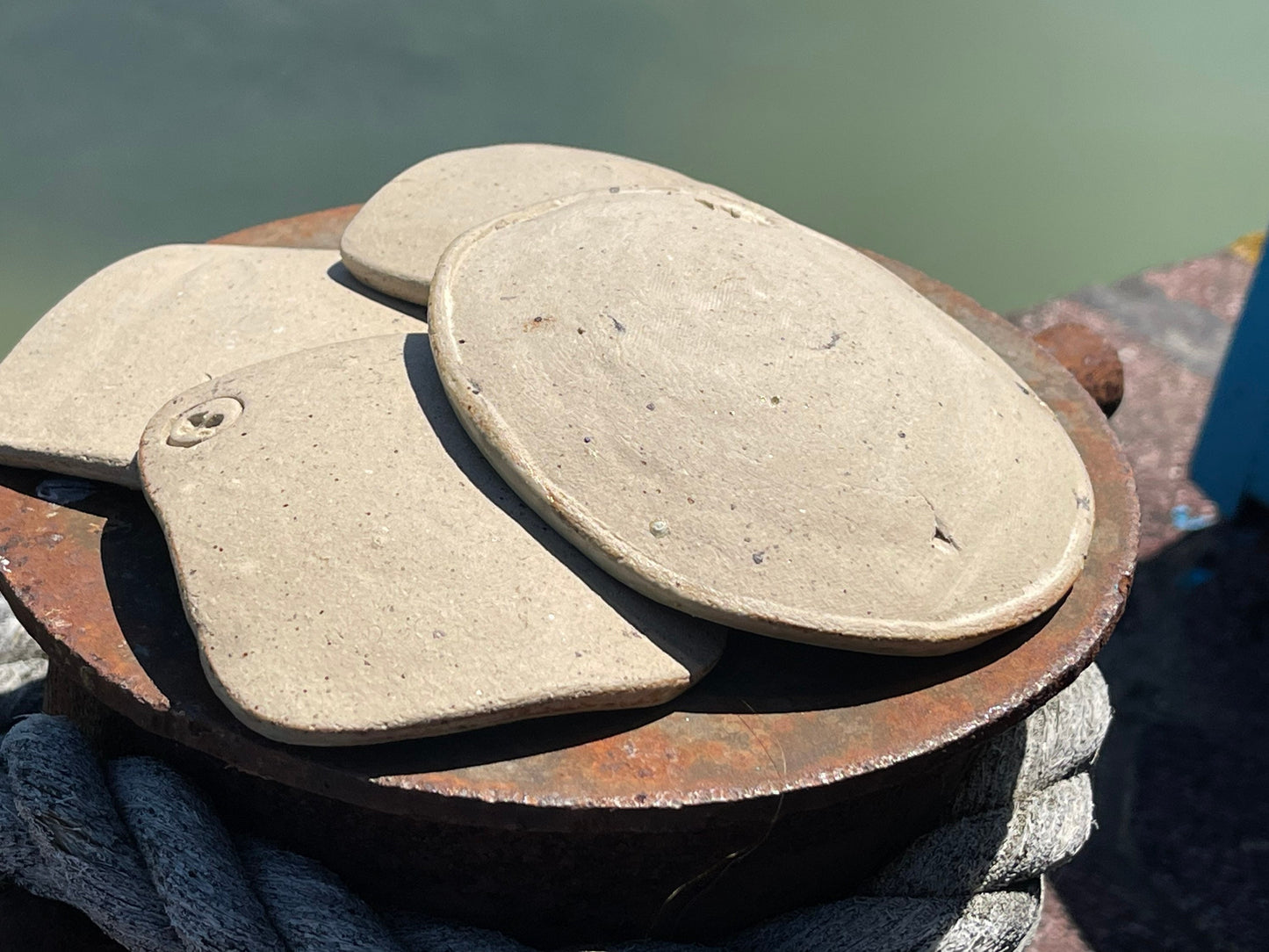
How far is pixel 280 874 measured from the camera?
1306 millimetres

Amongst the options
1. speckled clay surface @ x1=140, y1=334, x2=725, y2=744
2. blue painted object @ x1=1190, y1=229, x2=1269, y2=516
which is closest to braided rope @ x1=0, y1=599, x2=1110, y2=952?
speckled clay surface @ x1=140, y1=334, x2=725, y2=744

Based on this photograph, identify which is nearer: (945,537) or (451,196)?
(945,537)

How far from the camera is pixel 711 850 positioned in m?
1.31

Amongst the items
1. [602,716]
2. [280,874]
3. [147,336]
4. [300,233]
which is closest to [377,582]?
[602,716]

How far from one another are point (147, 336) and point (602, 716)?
0.72 metres

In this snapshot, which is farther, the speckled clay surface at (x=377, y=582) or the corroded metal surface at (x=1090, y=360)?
the corroded metal surface at (x=1090, y=360)

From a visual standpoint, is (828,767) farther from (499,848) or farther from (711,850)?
(499,848)

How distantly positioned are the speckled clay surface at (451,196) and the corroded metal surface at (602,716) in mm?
408

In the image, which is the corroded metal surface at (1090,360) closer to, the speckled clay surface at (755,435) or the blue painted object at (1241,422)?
the speckled clay surface at (755,435)

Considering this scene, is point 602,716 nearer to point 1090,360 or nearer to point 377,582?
point 377,582

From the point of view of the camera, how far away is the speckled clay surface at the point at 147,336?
1385 millimetres

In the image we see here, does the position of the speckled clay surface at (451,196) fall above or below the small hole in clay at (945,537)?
above

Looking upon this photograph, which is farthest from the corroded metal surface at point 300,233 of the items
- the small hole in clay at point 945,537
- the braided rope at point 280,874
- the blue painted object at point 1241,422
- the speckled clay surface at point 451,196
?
the blue painted object at point 1241,422

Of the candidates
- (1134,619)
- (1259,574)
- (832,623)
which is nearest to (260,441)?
(832,623)
